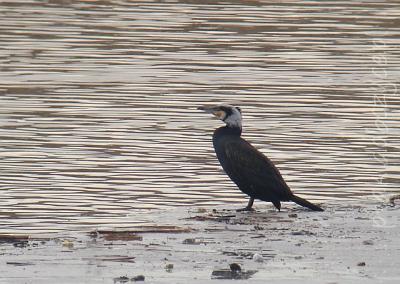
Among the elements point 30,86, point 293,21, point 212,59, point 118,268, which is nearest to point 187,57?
point 212,59

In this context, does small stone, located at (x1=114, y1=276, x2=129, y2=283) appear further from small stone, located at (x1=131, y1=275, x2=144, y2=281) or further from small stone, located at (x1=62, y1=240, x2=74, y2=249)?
small stone, located at (x1=62, y1=240, x2=74, y2=249)

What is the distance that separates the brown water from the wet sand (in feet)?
5.21

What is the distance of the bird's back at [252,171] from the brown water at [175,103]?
817 mm

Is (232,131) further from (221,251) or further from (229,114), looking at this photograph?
(221,251)

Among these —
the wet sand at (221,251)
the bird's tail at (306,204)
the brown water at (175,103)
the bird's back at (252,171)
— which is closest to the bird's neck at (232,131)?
the bird's back at (252,171)

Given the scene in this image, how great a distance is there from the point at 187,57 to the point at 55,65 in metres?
3.24

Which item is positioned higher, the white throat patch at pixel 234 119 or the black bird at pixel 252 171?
the white throat patch at pixel 234 119

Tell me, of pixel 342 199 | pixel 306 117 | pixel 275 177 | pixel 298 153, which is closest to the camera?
pixel 275 177

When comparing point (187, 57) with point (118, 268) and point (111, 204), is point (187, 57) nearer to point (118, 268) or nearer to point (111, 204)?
point (111, 204)

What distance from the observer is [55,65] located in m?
28.5

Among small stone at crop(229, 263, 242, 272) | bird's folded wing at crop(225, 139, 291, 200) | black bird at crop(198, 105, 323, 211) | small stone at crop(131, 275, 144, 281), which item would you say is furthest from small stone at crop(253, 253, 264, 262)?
bird's folded wing at crop(225, 139, 291, 200)

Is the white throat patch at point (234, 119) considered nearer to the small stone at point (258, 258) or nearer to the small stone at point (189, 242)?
the small stone at point (189, 242)

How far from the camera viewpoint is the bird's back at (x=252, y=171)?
1434 centimetres

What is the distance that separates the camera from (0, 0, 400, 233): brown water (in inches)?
639
